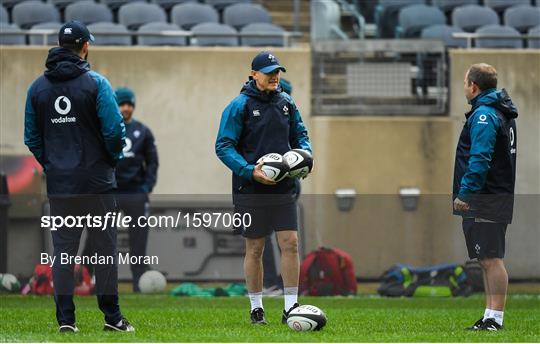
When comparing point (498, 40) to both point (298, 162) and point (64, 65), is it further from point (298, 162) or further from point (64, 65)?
point (64, 65)

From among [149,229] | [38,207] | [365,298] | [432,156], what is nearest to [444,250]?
[365,298]

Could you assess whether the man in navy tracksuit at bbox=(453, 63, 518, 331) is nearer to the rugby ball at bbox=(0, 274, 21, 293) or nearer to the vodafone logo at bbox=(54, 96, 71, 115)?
the vodafone logo at bbox=(54, 96, 71, 115)

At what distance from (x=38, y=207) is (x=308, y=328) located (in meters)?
6.32

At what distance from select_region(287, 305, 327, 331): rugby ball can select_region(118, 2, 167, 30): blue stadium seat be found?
28.8 feet

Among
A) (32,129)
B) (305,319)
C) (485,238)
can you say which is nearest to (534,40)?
(485,238)

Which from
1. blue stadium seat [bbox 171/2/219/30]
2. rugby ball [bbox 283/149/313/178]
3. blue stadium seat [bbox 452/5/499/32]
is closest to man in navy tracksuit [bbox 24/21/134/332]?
rugby ball [bbox 283/149/313/178]

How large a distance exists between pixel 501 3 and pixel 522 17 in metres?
0.63

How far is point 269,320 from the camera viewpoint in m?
10.1

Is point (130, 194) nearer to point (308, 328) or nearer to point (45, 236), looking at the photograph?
point (45, 236)

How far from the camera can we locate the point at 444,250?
13781mm

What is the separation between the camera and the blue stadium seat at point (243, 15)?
17.5 m

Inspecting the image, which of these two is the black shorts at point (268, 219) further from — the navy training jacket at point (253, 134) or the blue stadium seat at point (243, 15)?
the blue stadium seat at point (243, 15)

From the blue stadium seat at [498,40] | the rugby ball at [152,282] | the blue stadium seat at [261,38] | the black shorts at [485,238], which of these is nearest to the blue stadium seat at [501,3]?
the blue stadium seat at [498,40]

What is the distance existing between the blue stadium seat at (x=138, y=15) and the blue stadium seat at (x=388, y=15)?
3081mm
